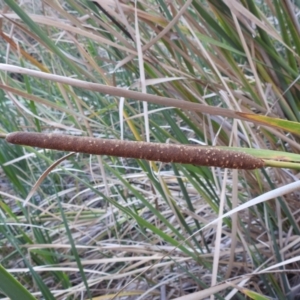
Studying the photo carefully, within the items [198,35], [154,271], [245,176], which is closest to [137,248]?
[154,271]

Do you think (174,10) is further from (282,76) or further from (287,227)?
(287,227)

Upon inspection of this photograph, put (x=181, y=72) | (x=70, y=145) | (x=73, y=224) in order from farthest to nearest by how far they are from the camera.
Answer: (x=73, y=224) < (x=181, y=72) < (x=70, y=145)

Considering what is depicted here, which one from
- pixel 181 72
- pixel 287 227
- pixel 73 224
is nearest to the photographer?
pixel 181 72

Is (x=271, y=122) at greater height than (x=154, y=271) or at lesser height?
greater

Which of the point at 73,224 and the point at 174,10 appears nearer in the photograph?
the point at 174,10

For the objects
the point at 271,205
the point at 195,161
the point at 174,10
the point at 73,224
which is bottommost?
the point at 73,224

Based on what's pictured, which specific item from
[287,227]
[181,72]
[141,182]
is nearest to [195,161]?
[181,72]

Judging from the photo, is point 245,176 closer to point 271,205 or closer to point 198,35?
point 271,205
